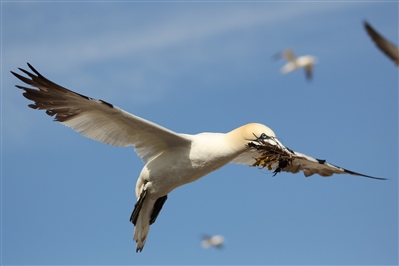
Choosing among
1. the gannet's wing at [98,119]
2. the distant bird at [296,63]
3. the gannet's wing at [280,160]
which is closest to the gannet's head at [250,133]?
the gannet's wing at [280,160]

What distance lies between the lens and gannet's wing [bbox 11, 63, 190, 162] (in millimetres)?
12055

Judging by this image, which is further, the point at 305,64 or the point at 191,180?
the point at 305,64

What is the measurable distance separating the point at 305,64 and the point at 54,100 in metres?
17.1

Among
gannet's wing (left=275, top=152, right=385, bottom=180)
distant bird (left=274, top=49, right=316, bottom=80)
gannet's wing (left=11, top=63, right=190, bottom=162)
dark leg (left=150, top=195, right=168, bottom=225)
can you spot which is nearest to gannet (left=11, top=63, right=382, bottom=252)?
gannet's wing (left=11, top=63, right=190, bottom=162)

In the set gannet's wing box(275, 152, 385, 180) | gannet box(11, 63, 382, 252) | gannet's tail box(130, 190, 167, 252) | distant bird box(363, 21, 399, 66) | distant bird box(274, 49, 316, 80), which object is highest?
distant bird box(274, 49, 316, 80)

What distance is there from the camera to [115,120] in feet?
40.5

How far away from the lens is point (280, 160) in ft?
39.9

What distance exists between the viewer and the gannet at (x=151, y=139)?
39.7ft

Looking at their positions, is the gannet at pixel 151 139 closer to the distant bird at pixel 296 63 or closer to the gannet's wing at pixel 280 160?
the gannet's wing at pixel 280 160

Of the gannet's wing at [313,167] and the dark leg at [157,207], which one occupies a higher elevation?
the gannet's wing at [313,167]

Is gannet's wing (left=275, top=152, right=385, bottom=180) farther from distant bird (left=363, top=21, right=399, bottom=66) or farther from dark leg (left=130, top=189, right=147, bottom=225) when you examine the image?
distant bird (left=363, top=21, right=399, bottom=66)

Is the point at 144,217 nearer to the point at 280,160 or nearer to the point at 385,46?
the point at 280,160

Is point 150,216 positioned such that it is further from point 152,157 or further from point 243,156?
point 243,156

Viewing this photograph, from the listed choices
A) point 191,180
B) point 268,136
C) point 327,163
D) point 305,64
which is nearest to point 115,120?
point 191,180
